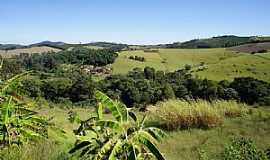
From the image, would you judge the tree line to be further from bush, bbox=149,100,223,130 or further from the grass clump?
bush, bbox=149,100,223,130

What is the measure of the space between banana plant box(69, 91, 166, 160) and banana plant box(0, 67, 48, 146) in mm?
585

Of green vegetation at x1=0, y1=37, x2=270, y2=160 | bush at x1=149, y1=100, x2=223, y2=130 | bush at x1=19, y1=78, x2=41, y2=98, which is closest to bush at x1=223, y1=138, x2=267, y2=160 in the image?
green vegetation at x1=0, y1=37, x2=270, y2=160

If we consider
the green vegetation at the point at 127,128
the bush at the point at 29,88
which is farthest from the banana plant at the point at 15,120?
the bush at the point at 29,88

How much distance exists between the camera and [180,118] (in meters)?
14.3

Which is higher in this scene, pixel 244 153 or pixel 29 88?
pixel 244 153

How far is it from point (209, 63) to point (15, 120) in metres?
88.7

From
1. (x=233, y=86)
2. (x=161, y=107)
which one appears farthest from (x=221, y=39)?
(x=161, y=107)

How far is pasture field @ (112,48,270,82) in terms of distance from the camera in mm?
70250

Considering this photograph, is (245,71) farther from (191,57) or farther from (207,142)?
(207,142)

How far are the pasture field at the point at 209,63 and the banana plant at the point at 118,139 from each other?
61031 mm

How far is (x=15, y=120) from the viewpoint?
4.86 meters

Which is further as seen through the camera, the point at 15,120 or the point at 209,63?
the point at 209,63

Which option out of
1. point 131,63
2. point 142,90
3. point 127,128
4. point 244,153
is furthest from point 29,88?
point 131,63

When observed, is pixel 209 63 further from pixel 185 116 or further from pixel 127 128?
pixel 127 128
